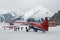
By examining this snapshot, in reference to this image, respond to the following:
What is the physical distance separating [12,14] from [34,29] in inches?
179

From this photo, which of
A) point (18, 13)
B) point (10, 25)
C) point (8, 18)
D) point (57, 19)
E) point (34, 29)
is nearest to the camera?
point (34, 29)

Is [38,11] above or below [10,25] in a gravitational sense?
above

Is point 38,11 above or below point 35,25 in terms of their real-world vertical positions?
above

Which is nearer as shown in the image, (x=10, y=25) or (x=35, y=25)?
(x=35, y=25)

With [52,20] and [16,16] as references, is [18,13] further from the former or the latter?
[52,20]

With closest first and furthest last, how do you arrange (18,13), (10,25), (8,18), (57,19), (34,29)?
(34,29)
(10,25)
(8,18)
(18,13)
(57,19)

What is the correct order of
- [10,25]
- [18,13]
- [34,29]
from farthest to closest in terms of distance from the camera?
[18,13] → [10,25] → [34,29]

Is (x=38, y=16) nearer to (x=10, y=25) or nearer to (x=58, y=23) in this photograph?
(x=58, y=23)

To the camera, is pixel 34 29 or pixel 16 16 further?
pixel 16 16

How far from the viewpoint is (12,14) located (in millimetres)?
13445

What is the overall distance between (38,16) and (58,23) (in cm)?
188

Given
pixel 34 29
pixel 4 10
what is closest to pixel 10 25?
pixel 34 29

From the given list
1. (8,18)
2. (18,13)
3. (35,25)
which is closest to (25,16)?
(18,13)

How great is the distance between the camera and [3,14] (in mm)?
13125
